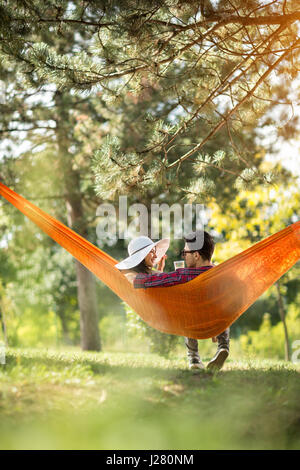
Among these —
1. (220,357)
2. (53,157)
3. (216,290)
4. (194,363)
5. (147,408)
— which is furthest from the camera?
(53,157)

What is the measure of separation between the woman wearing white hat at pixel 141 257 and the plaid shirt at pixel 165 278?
2.4 inches

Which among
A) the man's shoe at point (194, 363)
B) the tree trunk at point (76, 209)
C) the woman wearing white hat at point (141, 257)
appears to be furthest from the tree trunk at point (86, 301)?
the woman wearing white hat at point (141, 257)

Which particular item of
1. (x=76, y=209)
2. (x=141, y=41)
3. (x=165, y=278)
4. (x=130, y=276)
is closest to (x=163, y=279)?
(x=165, y=278)

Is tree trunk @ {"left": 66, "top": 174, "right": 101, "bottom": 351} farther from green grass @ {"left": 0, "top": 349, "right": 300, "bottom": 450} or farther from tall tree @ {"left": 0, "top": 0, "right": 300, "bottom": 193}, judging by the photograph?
tall tree @ {"left": 0, "top": 0, "right": 300, "bottom": 193}

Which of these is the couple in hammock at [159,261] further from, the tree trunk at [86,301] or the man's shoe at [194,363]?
the tree trunk at [86,301]

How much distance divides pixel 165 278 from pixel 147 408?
108 cm

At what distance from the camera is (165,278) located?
7.46ft

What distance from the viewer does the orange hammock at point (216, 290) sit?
2209 mm

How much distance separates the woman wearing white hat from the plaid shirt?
0.06 meters

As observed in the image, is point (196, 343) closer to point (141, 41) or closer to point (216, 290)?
point (216, 290)

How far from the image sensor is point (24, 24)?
7.79 feet
